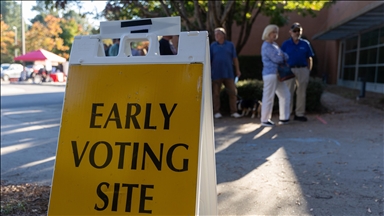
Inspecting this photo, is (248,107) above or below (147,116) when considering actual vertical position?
below

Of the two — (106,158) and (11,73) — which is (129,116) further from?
(11,73)

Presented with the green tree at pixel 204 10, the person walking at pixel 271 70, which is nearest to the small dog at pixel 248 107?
the person walking at pixel 271 70

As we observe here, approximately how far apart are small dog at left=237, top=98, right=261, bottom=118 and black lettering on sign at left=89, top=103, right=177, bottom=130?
641 cm

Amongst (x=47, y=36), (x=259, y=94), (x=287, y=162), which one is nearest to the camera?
(x=287, y=162)

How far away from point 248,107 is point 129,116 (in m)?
6.51

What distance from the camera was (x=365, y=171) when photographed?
468 centimetres

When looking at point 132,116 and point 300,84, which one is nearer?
point 132,116

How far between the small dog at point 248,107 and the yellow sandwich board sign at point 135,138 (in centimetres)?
616

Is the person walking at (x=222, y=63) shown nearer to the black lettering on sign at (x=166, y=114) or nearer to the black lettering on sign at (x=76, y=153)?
the black lettering on sign at (x=166, y=114)

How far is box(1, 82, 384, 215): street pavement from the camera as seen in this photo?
3.82 meters

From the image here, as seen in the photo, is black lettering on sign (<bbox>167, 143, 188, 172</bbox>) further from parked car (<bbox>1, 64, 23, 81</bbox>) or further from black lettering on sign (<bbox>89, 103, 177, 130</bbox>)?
parked car (<bbox>1, 64, 23, 81</bbox>)

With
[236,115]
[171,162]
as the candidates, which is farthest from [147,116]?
[236,115]

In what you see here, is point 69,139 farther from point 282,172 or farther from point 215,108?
point 215,108

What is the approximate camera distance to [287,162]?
5.23m
